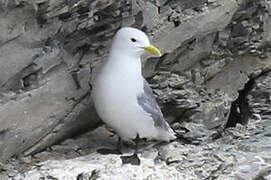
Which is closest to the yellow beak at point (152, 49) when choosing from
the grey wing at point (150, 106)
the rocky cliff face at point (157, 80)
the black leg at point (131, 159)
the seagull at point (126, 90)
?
the seagull at point (126, 90)

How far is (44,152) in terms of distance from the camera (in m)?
4.82

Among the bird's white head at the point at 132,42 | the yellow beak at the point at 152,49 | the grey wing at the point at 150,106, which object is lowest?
the grey wing at the point at 150,106

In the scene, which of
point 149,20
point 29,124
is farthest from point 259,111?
point 29,124

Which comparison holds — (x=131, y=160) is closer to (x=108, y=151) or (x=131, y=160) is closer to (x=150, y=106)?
(x=108, y=151)

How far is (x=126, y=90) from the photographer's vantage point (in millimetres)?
4602

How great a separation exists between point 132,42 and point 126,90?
0.34 meters

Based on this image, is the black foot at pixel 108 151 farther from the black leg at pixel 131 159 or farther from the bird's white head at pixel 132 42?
the bird's white head at pixel 132 42

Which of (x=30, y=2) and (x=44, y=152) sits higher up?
(x=30, y=2)

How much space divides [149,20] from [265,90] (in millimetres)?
1565

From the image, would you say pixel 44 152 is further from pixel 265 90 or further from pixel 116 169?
pixel 265 90

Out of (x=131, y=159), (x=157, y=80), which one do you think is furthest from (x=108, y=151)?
(x=157, y=80)

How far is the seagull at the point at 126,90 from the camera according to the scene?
4.60 metres

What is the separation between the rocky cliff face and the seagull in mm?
222

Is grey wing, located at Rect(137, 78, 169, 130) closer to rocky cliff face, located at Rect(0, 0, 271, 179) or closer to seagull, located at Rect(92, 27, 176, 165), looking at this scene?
seagull, located at Rect(92, 27, 176, 165)
